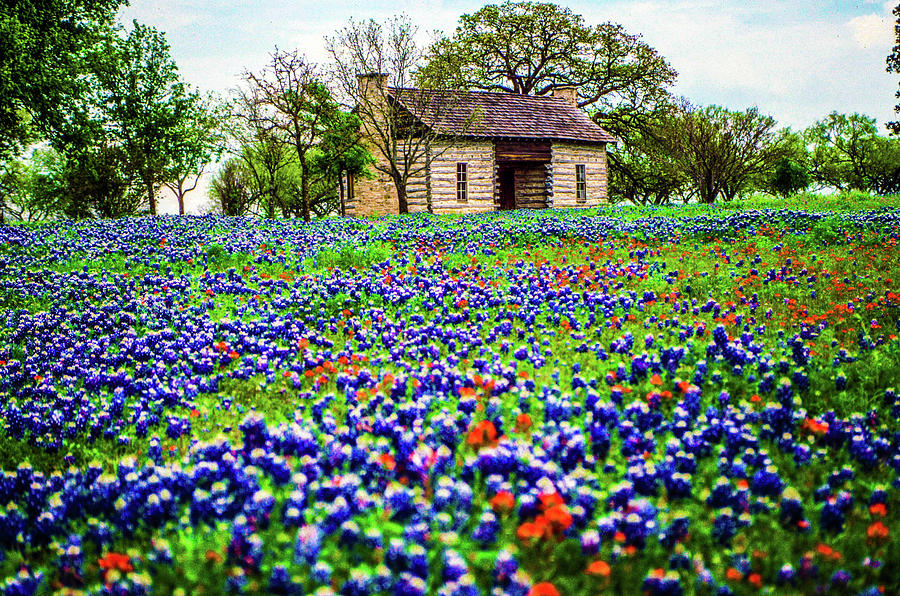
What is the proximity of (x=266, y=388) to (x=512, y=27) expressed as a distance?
159ft

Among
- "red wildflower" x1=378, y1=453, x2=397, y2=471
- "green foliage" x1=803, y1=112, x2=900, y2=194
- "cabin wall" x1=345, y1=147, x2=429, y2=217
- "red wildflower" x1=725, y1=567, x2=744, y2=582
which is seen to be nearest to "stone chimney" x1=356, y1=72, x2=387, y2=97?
"cabin wall" x1=345, y1=147, x2=429, y2=217

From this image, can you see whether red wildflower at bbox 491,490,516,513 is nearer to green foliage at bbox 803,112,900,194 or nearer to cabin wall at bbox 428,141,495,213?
cabin wall at bbox 428,141,495,213

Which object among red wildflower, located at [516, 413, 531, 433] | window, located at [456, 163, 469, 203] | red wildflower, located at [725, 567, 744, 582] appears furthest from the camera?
window, located at [456, 163, 469, 203]

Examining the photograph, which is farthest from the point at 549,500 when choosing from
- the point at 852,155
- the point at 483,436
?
the point at 852,155

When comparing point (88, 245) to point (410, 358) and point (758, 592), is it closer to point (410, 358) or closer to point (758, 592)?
point (410, 358)

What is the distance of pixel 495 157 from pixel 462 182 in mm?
2514

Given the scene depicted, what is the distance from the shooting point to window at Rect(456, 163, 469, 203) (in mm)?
33844

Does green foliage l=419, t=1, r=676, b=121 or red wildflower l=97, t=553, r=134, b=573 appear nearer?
red wildflower l=97, t=553, r=134, b=573

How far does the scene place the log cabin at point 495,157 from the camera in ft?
107

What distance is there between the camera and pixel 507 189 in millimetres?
37031

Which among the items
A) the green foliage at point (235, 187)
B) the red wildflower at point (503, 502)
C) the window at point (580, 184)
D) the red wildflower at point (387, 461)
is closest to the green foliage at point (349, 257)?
the red wildflower at point (387, 461)

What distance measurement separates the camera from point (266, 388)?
4949 mm

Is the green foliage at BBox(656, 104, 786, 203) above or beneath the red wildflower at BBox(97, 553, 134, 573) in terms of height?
above

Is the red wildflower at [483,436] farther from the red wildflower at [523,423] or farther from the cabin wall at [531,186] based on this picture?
the cabin wall at [531,186]
